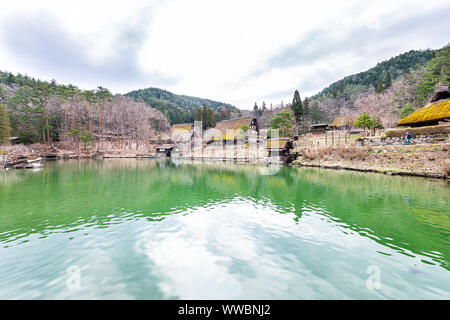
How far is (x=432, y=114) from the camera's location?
21.4m

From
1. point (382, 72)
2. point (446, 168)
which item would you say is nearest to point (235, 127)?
point (446, 168)

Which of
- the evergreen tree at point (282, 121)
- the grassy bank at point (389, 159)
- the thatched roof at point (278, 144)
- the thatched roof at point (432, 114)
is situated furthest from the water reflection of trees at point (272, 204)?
the evergreen tree at point (282, 121)

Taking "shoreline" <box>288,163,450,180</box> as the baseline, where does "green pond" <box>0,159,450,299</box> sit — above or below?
below

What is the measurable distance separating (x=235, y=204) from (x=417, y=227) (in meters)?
7.94

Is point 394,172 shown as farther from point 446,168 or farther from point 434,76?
point 434,76

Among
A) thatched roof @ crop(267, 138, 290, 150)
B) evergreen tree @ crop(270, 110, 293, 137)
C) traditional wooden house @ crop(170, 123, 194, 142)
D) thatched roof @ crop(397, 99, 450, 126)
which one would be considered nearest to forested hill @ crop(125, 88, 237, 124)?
traditional wooden house @ crop(170, 123, 194, 142)

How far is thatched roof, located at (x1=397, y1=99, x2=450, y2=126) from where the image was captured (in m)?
20.5

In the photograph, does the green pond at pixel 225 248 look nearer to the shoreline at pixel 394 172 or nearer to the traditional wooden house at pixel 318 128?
the shoreline at pixel 394 172

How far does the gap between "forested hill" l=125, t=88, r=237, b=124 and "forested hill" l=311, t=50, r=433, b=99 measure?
53797 mm

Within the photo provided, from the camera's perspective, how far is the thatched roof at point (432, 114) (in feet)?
67.3

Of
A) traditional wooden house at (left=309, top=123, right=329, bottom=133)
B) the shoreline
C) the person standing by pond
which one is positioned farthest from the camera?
traditional wooden house at (left=309, top=123, right=329, bottom=133)

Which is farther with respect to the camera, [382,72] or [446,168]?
[382,72]

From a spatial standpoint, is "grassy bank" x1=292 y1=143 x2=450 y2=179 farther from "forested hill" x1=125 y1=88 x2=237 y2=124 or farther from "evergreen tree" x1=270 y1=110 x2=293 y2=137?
"forested hill" x1=125 y1=88 x2=237 y2=124

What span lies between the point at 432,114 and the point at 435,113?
9.8 inches
